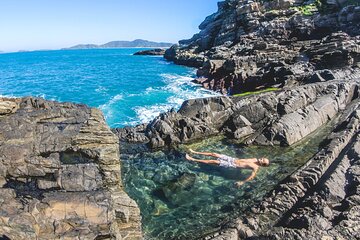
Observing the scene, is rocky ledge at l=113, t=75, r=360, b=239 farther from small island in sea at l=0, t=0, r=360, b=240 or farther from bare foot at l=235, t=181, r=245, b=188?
bare foot at l=235, t=181, r=245, b=188

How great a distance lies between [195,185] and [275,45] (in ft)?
181

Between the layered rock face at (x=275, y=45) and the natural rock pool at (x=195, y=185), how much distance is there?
703 inches

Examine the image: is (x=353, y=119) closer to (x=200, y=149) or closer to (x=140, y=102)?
(x=200, y=149)

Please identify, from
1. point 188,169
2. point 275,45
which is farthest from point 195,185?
point 275,45

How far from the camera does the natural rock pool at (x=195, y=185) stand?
1334 cm

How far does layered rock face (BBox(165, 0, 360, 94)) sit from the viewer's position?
1682 inches

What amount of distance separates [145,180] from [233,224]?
6.61m

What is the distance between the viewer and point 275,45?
64812mm

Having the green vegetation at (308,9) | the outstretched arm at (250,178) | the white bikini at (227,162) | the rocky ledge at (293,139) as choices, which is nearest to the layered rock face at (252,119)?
the rocky ledge at (293,139)

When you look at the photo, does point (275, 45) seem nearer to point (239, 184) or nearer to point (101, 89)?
point (101, 89)

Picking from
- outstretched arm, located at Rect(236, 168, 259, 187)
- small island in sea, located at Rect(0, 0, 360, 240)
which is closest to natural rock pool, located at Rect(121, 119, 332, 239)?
small island in sea, located at Rect(0, 0, 360, 240)

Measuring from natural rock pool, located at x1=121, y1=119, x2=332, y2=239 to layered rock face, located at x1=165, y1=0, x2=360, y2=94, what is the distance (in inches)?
703

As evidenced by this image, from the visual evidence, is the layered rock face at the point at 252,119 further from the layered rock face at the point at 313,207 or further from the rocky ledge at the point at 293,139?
the layered rock face at the point at 313,207

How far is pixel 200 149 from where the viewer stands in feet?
70.6
